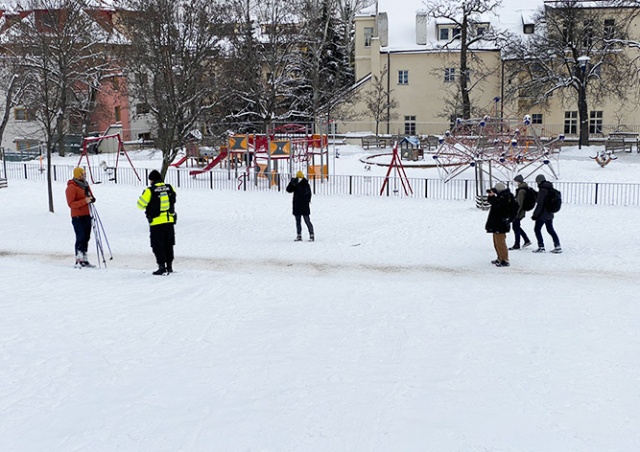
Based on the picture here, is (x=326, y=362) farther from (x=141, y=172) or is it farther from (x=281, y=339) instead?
(x=141, y=172)

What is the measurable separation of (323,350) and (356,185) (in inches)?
876

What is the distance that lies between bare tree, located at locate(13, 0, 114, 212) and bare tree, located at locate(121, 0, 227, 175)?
7.51 m

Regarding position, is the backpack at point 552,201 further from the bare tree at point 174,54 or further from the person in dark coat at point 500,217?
the bare tree at point 174,54

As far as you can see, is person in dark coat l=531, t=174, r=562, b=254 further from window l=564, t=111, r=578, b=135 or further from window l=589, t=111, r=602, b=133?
window l=564, t=111, r=578, b=135

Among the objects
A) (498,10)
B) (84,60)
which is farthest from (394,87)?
(84,60)

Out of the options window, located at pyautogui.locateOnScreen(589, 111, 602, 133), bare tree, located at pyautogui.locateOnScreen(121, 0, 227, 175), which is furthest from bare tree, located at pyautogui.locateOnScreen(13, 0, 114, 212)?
window, located at pyautogui.locateOnScreen(589, 111, 602, 133)

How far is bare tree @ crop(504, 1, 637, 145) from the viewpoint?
152 ft

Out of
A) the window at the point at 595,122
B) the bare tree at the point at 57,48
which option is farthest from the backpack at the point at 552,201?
the window at the point at 595,122

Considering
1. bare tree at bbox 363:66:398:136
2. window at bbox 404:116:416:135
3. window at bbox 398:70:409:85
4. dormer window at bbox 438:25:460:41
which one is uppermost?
dormer window at bbox 438:25:460:41

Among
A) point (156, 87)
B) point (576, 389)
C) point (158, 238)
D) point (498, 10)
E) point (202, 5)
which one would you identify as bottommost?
point (576, 389)

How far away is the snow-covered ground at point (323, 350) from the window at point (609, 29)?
31544 millimetres

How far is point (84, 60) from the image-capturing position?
4781 cm

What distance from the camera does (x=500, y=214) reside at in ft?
48.1

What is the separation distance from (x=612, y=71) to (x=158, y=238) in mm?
41939
